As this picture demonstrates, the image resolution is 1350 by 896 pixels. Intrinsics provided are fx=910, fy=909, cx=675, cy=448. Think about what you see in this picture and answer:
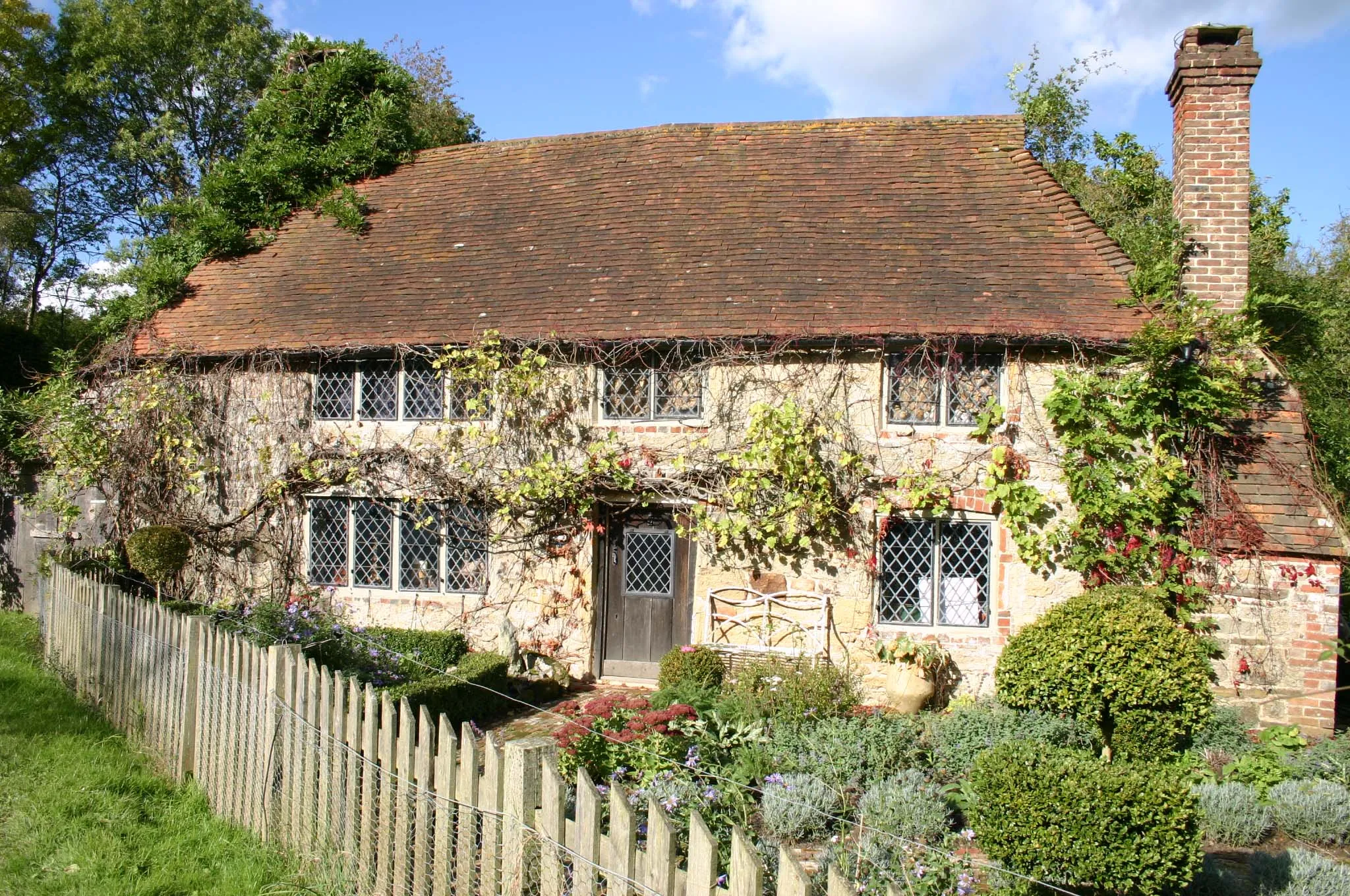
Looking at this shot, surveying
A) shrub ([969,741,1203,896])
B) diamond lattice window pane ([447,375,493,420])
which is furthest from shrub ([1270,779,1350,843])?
diamond lattice window pane ([447,375,493,420])

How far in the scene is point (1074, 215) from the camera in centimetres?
1168

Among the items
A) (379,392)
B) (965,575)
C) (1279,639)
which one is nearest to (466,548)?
(379,392)

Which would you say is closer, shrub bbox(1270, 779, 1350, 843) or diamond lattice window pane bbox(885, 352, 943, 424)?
shrub bbox(1270, 779, 1350, 843)

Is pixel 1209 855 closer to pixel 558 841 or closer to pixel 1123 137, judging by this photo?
pixel 558 841

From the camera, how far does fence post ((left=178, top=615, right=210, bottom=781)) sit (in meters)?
6.11

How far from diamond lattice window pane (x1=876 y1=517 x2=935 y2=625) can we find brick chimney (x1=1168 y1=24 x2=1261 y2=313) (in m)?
4.16

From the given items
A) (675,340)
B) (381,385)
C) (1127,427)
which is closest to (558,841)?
(675,340)

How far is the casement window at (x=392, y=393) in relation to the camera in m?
11.6

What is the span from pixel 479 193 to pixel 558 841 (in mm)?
12478

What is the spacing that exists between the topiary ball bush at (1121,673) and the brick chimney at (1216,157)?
469cm

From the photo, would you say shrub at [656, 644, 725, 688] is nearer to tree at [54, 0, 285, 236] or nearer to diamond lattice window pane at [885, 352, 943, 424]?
diamond lattice window pane at [885, 352, 943, 424]

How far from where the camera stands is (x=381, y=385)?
1196 cm

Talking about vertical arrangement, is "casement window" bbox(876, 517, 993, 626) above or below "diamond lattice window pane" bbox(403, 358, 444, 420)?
below

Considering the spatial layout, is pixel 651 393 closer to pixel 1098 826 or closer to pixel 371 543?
pixel 371 543
